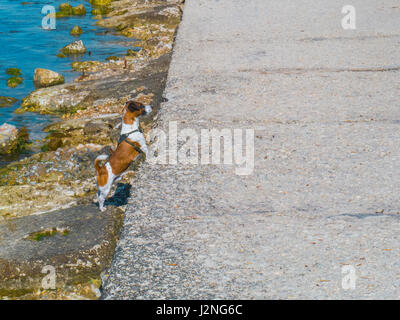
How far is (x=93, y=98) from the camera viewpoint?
28.6 ft

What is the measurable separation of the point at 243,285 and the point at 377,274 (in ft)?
2.89

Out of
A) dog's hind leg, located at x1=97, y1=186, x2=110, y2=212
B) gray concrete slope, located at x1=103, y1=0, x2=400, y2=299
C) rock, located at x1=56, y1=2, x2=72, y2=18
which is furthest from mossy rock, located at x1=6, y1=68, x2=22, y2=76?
dog's hind leg, located at x1=97, y1=186, x2=110, y2=212

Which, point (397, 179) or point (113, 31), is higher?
point (397, 179)

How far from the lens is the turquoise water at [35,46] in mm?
9597

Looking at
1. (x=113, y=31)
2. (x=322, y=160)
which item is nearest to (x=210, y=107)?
(x=322, y=160)

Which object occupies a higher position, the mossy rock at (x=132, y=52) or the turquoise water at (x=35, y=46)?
the mossy rock at (x=132, y=52)

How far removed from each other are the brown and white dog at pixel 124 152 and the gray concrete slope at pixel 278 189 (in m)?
0.29

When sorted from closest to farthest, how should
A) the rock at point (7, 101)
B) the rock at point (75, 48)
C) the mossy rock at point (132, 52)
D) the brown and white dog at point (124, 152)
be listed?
the brown and white dog at point (124, 152) < the rock at point (7, 101) < the mossy rock at point (132, 52) < the rock at point (75, 48)

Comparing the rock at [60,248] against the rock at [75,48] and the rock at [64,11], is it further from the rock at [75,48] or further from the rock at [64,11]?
the rock at [64,11]

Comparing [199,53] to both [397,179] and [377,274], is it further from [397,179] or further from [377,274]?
[377,274]

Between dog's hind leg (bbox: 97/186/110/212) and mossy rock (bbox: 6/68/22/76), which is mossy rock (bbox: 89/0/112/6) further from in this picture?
dog's hind leg (bbox: 97/186/110/212)

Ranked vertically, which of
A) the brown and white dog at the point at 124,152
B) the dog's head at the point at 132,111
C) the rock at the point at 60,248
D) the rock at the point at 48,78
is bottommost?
the rock at the point at 48,78

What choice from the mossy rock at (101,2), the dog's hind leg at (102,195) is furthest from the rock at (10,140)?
the mossy rock at (101,2)

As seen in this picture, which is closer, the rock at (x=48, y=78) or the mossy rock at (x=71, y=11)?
the rock at (x=48, y=78)
